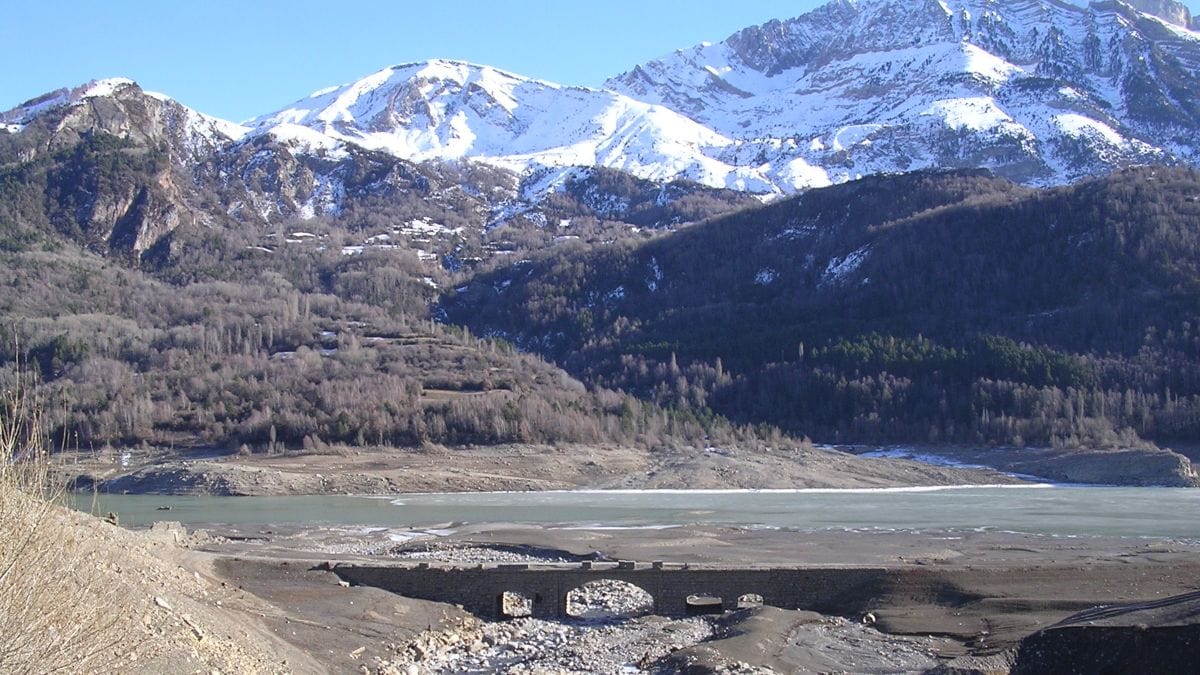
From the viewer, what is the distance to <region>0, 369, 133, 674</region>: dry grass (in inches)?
853

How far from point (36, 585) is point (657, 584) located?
36249 millimetres

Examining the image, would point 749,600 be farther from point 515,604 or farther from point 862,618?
point 515,604

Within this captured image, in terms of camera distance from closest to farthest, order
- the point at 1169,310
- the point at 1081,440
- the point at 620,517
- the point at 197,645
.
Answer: the point at 197,645 → the point at 620,517 → the point at 1081,440 → the point at 1169,310

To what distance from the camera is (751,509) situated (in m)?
103

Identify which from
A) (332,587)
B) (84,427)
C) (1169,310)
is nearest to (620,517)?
(332,587)

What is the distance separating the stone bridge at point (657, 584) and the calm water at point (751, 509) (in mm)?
31116

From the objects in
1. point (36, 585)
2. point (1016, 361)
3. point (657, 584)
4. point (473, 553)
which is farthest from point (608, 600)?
point (1016, 361)

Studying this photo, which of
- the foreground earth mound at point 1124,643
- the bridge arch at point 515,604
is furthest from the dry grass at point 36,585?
the bridge arch at point 515,604

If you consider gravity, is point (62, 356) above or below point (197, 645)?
above

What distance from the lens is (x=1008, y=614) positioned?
4988cm

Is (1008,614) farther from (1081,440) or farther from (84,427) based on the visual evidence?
(84,427)

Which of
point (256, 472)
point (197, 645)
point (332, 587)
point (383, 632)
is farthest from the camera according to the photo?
point (256, 472)

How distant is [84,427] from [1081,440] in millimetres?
119115

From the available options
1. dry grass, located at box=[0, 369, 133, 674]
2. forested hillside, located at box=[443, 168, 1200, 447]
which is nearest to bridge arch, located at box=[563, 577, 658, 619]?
dry grass, located at box=[0, 369, 133, 674]
